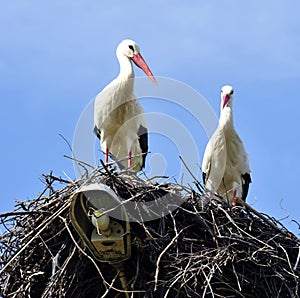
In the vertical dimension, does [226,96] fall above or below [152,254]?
above

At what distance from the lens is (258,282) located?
5770 millimetres

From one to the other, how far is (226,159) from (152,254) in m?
2.99

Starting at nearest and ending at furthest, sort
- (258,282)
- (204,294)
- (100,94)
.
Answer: (204,294) → (258,282) → (100,94)

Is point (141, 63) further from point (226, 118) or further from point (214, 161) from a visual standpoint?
point (214, 161)

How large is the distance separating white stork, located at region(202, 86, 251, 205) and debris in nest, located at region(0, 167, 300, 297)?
2482 millimetres

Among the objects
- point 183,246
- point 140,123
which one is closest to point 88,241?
point 183,246

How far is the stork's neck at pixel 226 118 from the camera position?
8.52 meters

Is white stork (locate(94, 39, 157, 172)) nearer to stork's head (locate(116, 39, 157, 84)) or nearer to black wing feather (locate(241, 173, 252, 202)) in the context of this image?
stork's head (locate(116, 39, 157, 84))

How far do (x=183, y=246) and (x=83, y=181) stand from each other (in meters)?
0.68

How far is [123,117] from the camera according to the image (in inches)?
328

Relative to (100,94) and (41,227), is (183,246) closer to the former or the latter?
(41,227)

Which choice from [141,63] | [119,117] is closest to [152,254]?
[119,117]

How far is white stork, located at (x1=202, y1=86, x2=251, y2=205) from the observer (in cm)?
852

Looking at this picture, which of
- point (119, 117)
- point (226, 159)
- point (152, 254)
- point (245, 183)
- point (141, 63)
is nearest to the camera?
point (152, 254)
